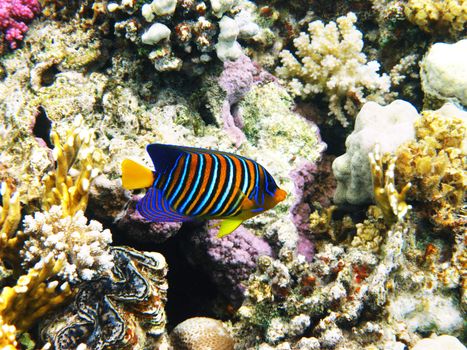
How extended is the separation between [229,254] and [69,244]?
4.24ft

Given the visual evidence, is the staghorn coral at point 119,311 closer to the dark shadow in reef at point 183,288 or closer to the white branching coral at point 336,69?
the dark shadow in reef at point 183,288

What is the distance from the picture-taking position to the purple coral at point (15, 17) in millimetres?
4198

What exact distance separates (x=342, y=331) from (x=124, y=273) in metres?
1.66

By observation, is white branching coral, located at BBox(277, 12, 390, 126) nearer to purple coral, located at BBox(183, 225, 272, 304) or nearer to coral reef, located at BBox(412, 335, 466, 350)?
purple coral, located at BBox(183, 225, 272, 304)

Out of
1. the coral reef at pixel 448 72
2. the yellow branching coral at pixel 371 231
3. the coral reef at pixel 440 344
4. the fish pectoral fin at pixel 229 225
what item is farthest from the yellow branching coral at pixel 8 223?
the coral reef at pixel 448 72

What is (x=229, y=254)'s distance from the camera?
3.32 meters

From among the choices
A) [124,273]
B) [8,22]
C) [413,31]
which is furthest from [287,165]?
[8,22]

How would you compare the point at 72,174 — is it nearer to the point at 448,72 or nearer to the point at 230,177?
the point at 230,177

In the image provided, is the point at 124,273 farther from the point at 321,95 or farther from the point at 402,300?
the point at 321,95

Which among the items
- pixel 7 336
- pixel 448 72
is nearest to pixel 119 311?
pixel 7 336

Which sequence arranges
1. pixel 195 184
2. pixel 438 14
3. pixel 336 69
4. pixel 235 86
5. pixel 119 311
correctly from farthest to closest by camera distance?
1. pixel 336 69
2. pixel 438 14
3. pixel 235 86
4. pixel 119 311
5. pixel 195 184

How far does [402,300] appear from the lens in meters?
3.24

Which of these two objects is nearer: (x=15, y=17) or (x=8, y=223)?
(x=8, y=223)

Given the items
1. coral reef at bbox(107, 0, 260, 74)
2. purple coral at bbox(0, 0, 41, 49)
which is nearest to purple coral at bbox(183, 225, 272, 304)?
coral reef at bbox(107, 0, 260, 74)
